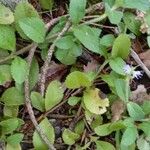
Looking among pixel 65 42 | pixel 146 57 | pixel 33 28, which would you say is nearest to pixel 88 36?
pixel 65 42

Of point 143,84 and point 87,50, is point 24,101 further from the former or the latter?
point 143,84

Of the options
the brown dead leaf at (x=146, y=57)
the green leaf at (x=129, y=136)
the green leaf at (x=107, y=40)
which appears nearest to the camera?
the green leaf at (x=129, y=136)

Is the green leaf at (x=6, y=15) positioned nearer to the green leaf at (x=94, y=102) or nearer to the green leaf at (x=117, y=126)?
the green leaf at (x=94, y=102)

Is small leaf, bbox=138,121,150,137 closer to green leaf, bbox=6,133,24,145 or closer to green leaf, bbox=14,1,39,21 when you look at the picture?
green leaf, bbox=6,133,24,145

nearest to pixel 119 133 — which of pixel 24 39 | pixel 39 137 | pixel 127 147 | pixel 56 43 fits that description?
pixel 127 147

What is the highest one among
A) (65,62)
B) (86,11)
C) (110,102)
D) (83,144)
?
(86,11)

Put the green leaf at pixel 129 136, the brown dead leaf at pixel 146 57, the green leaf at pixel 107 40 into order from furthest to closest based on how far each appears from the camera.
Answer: the brown dead leaf at pixel 146 57 < the green leaf at pixel 107 40 < the green leaf at pixel 129 136

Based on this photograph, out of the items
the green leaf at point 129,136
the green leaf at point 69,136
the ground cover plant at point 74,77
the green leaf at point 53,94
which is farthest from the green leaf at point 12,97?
the green leaf at point 129,136

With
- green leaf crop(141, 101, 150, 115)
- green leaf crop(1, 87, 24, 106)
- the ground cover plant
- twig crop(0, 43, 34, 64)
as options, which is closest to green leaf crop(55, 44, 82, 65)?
the ground cover plant
